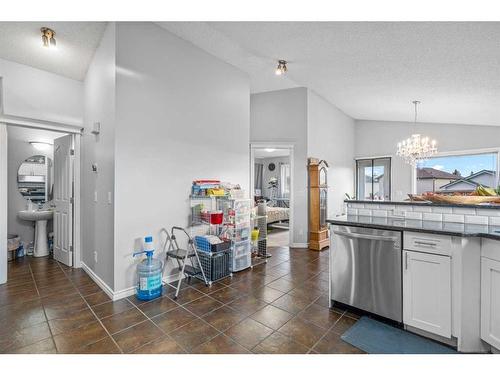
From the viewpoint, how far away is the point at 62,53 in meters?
3.19

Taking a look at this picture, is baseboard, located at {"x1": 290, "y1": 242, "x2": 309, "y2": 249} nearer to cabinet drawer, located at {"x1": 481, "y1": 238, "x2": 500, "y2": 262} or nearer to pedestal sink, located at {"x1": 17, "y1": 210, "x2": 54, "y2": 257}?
cabinet drawer, located at {"x1": 481, "y1": 238, "x2": 500, "y2": 262}

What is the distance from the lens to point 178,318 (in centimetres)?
228

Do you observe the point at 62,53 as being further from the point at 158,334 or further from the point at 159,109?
the point at 158,334

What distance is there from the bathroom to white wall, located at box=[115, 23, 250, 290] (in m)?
2.16

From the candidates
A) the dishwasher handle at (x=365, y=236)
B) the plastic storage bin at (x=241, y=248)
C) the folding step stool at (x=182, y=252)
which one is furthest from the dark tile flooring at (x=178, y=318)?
the dishwasher handle at (x=365, y=236)

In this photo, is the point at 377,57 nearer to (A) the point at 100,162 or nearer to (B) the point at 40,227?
(A) the point at 100,162

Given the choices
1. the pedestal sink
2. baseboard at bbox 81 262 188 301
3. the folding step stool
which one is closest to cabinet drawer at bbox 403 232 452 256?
the folding step stool

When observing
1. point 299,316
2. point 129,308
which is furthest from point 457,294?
point 129,308

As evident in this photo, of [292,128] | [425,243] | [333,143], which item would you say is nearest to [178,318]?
[425,243]

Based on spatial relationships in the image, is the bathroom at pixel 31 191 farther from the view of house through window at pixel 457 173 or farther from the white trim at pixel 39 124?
the view of house through window at pixel 457 173

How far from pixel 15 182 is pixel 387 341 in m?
5.86

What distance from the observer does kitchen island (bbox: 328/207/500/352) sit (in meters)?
1.74

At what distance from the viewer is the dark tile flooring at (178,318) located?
1882 mm
